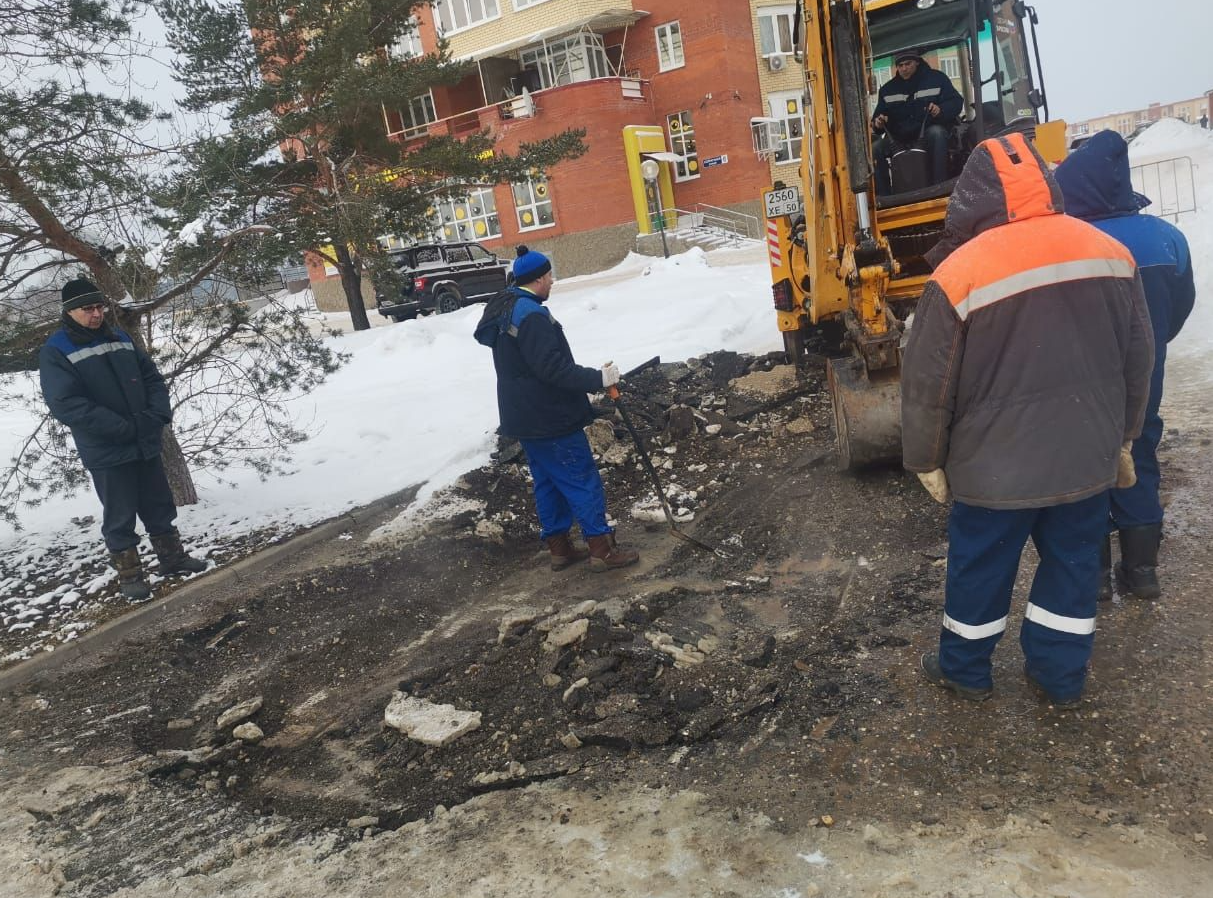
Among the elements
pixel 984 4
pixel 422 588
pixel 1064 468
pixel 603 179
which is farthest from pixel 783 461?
pixel 603 179

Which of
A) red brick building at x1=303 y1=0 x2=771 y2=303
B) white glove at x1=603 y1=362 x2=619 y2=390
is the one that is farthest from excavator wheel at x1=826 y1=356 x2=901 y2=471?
red brick building at x1=303 y1=0 x2=771 y2=303

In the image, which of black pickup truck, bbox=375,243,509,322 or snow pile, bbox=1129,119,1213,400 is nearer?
snow pile, bbox=1129,119,1213,400

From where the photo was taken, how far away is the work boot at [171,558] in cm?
558

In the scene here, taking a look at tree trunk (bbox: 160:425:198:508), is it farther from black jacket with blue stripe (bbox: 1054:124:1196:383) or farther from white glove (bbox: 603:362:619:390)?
black jacket with blue stripe (bbox: 1054:124:1196:383)

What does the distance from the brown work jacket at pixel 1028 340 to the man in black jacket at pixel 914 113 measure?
4.12 metres

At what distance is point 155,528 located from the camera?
18.2 ft

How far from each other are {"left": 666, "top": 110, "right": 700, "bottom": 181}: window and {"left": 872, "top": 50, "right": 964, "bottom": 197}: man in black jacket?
22776 millimetres

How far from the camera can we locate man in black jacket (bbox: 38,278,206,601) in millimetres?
5066

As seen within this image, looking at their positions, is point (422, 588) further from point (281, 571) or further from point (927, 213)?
point (927, 213)

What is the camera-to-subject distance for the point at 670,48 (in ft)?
91.1

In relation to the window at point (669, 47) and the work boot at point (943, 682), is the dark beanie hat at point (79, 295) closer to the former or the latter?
the work boot at point (943, 682)

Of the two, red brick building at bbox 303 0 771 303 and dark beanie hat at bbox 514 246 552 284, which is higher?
red brick building at bbox 303 0 771 303

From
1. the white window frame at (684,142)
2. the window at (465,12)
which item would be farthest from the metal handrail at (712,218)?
the window at (465,12)

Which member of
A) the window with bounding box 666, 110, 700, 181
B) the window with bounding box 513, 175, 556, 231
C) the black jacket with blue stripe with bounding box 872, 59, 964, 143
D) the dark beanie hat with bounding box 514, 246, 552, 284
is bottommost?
the dark beanie hat with bounding box 514, 246, 552, 284
